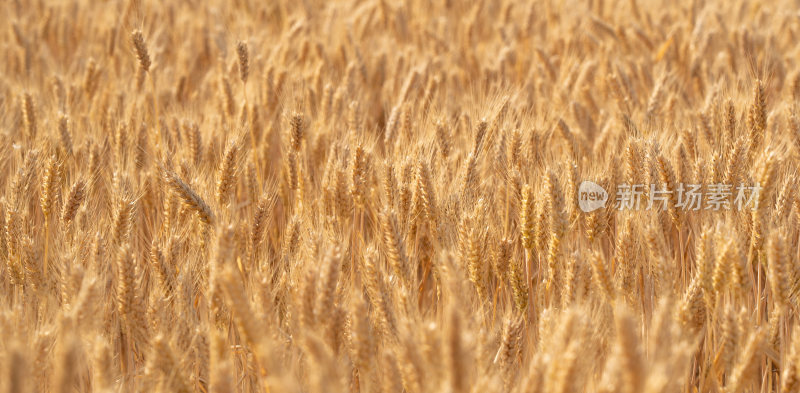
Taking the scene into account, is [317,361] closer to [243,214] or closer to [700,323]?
[700,323]

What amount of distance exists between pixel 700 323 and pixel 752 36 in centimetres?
306

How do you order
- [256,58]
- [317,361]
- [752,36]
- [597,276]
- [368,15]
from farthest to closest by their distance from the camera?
[368,15]
[752,36]
[256,58]
[597,276]
[317,361]

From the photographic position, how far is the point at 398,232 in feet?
6.37

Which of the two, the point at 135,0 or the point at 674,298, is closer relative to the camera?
Answer: the point at 674,298

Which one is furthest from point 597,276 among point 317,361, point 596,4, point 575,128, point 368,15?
point 596,4

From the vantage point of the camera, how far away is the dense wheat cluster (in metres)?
1.49

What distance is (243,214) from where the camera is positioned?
9.77 ft

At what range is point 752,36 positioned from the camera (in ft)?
13.9

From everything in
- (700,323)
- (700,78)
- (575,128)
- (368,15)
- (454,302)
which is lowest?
(700,323)

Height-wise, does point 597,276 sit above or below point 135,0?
below

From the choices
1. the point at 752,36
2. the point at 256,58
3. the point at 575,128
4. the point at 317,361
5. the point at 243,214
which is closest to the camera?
the point at 317,361

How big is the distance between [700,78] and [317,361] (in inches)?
147

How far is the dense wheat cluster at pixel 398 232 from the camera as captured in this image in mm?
1485

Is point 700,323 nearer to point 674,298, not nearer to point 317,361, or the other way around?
point 674,298
